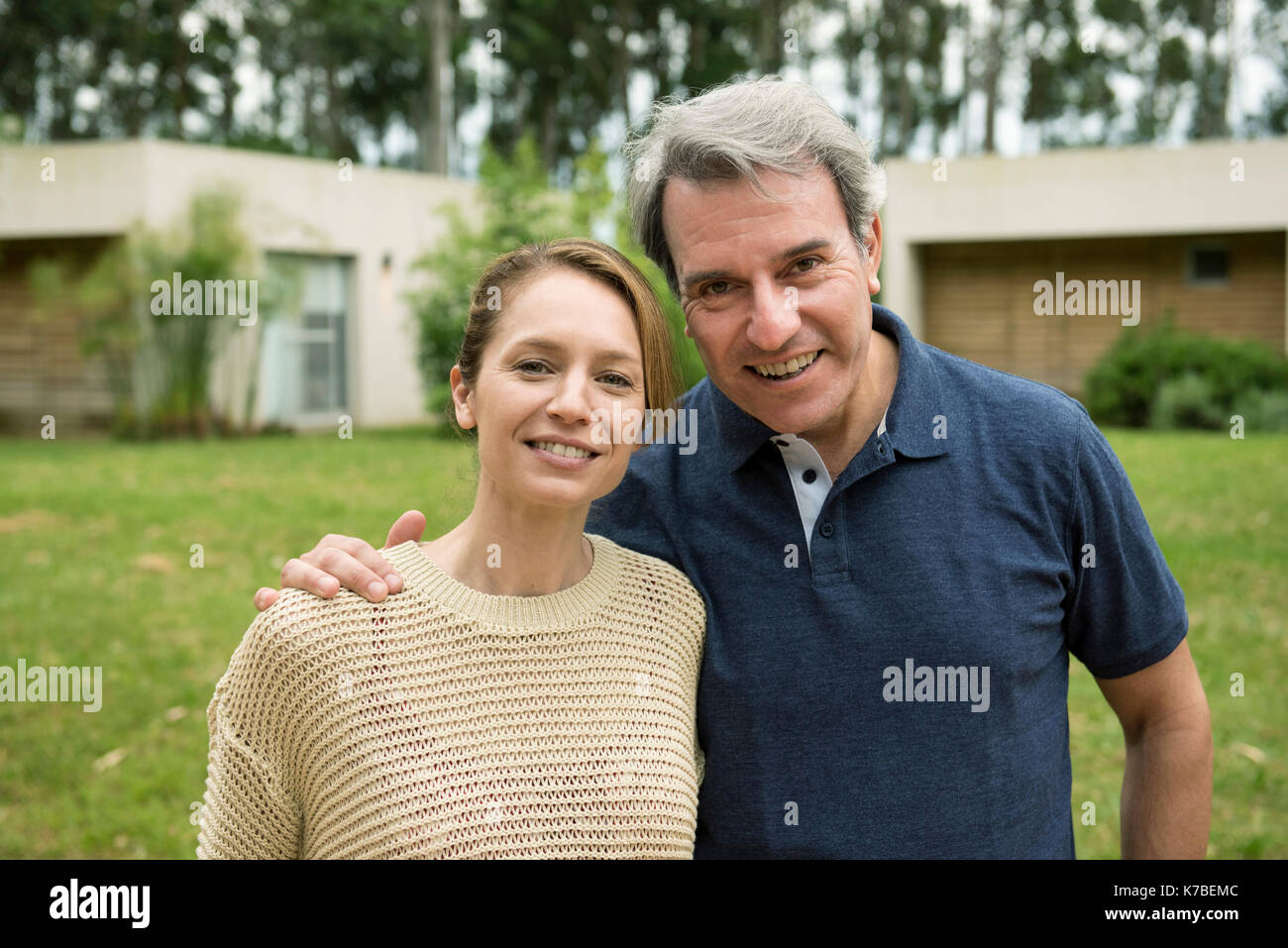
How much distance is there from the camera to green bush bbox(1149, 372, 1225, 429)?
15.1m

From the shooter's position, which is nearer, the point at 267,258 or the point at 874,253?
the point at 874,253

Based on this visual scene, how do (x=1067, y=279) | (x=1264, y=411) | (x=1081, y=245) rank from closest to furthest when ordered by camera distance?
(x=1264, y=411) < (x=1067, y=279) < (x=1081, y=245)

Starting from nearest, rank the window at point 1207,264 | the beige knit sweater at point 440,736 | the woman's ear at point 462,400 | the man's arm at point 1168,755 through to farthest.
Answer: the beige knit sweater at point 440,736 < the woman's ear at point 462,400 < the man's arm at point 1168,755 < the window at point 1207,264

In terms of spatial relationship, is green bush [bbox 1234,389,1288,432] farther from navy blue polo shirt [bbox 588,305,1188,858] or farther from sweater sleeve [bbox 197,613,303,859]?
sweater sleeve [bbox 197,613,303,859]

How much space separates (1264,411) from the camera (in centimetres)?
1443

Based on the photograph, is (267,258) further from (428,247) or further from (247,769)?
(247,769)

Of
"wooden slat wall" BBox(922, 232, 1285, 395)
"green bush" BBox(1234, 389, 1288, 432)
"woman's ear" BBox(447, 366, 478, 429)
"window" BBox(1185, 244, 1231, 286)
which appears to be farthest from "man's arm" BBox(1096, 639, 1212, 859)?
"window" BBox(1185, 244, 1231, 286)

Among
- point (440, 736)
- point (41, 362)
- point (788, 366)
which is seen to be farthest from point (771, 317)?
point (41, 362)

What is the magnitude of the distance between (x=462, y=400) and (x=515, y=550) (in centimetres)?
30

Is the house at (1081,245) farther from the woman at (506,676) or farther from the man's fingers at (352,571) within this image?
the man's fingers at (352,571)

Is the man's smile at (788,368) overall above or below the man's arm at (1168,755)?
above

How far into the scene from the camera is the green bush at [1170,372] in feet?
50.2

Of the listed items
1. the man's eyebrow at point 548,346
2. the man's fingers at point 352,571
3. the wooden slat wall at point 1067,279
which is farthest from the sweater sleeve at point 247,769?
the wooden slat wall at point 1067,279

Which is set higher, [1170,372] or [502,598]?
[1170,372]
